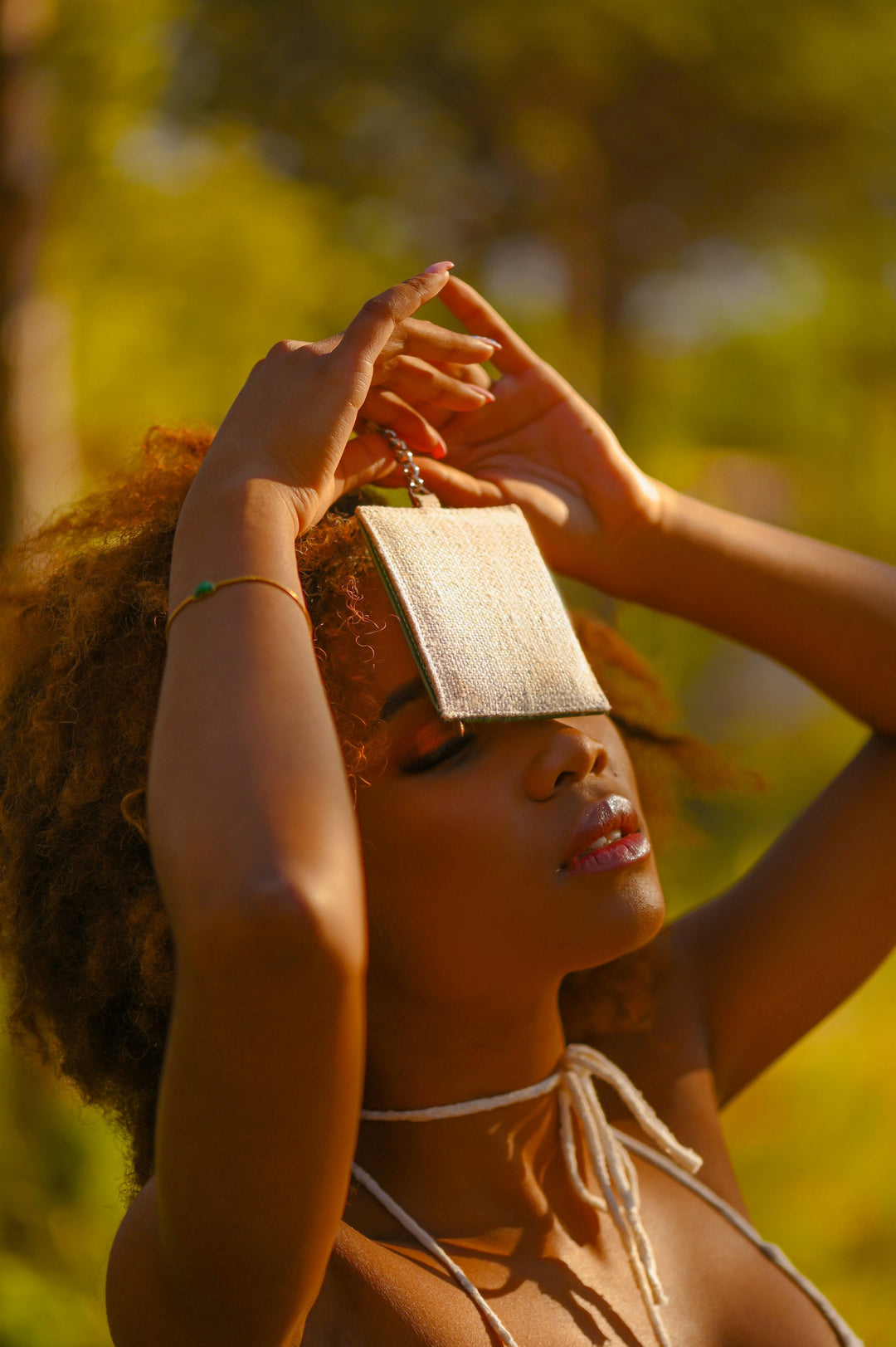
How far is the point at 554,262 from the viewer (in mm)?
6695

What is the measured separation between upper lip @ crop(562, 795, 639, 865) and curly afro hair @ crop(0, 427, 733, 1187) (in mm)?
273

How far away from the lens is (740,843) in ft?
19.9

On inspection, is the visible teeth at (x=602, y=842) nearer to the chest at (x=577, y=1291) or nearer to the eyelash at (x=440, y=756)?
the eyelash at (x=440, y=756)

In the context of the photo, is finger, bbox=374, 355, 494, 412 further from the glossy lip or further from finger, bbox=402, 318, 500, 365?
the glossy lip

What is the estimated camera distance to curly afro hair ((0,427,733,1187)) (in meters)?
1.47

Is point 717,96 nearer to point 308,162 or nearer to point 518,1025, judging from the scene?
point 308,162

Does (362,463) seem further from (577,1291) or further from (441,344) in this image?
(577,1291)

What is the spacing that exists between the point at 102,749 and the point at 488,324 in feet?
3.01

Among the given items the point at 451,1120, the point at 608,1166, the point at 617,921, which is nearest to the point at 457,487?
the point at 617,921

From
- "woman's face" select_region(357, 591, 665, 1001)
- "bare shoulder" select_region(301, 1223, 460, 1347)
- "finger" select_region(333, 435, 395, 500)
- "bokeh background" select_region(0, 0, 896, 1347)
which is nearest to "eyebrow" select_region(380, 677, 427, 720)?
"woman's face" select_region(357, 591, 665, 1001)

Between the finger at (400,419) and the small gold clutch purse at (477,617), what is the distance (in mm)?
130

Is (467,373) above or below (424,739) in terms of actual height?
above

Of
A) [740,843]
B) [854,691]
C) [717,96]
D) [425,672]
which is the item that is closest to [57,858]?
[425,672]

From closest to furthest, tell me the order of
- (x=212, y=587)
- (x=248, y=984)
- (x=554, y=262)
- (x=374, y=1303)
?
(x=248, y=984) → (x=212, y=587) → (x=374, y=1303) → (x=554, y=262)
